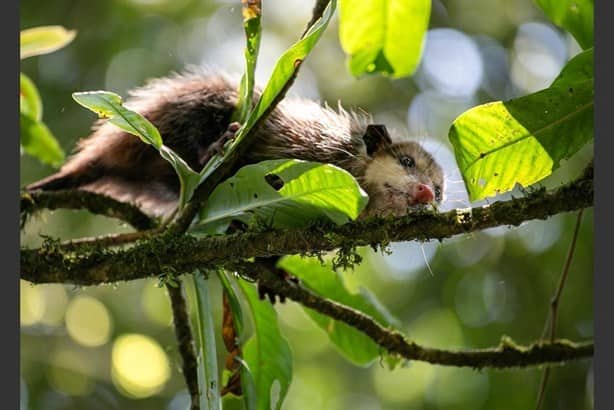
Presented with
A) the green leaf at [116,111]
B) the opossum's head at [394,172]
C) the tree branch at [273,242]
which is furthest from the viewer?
the opossum's head at [394,172]

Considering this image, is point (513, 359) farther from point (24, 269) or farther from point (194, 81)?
point (194, 81)

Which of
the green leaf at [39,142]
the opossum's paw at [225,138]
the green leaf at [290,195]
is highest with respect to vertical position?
the green leaf at [39,142]

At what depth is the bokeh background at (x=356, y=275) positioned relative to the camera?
5.05 metres

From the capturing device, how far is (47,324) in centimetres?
520

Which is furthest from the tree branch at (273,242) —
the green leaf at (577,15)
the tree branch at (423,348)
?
the green leaf at (577,15)

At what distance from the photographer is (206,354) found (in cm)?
212

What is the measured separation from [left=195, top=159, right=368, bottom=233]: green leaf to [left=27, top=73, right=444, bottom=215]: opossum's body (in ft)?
2.19

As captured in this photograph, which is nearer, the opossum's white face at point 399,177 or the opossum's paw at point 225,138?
the opossum's paw at point 225,138

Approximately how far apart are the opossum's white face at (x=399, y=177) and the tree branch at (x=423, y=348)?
0.37 metres

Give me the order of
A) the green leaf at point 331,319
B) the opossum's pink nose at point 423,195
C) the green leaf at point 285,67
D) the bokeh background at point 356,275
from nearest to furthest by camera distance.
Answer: the green leaf at point 285,67 < the opossum's pink nose at point 423,195 < the green leaf at point 331,319 < the bokeh background at point 356,275

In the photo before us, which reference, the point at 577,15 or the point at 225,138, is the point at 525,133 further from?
the point at 225,138

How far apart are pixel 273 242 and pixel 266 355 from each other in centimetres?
66

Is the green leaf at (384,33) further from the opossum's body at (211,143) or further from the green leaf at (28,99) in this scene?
the green leaf at (28,99)

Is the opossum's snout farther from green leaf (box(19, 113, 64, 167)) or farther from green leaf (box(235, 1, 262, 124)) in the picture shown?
green leaf (box(19, 113, 64, 167))
